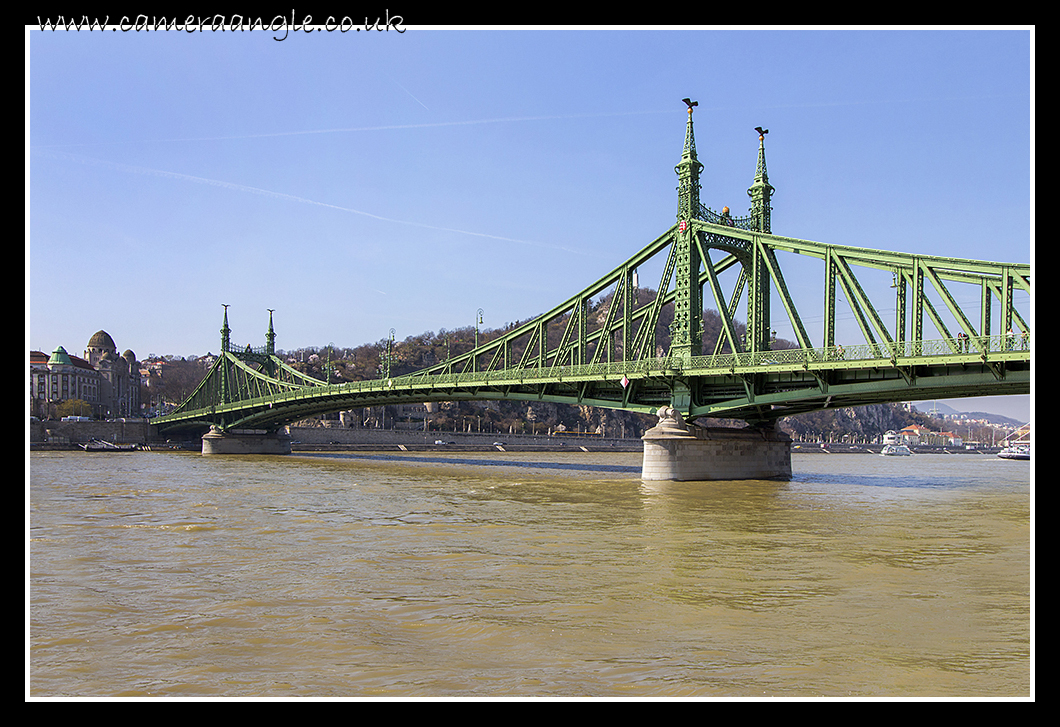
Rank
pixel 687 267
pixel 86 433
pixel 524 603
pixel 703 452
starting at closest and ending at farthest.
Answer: pixel 524 603 → pixel 703 452 → pixel 687 267 → pixel 86 433

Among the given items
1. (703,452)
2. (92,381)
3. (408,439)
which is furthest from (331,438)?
(703,452)

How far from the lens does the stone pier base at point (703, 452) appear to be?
39031 millimetres

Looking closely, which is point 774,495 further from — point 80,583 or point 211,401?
point 211,401

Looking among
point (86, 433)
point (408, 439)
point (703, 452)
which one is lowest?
point (408, 439)

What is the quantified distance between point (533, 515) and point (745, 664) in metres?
16.8

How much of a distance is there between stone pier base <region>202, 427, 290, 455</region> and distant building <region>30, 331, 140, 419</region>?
22.2 metres

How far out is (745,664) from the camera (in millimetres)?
9094

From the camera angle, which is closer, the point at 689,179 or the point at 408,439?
the point at 689,179

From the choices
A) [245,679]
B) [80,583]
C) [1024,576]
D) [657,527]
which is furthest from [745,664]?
[657,527]

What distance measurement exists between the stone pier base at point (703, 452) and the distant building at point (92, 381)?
7449 centimetres

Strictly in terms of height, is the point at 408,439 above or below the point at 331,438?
below

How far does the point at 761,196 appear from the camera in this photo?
46.7m

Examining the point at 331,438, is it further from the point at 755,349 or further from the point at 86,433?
the point at 755,349

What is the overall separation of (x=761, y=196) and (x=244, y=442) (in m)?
58.1
